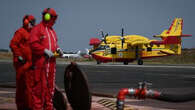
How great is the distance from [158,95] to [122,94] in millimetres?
453

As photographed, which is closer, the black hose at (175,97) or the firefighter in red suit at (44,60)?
the black hose at (175,97)

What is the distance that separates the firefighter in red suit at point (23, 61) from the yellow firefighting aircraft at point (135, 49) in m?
43.0

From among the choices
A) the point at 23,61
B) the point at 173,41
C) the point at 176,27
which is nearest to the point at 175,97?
the point at 23,61

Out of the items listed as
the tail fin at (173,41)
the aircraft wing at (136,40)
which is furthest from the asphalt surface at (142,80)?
the tail fin at (173,41)

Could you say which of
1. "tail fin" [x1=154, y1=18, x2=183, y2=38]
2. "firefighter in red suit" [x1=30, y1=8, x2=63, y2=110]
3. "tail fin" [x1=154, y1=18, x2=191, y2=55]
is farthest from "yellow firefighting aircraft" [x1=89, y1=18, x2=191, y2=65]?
"firefighter in red suit" [x1=30, y1=8, x2=63, y2=110]

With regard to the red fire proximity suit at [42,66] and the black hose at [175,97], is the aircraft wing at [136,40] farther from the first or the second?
the black hose at [175,97]

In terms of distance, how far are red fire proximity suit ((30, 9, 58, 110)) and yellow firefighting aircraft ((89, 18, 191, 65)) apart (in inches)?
1711

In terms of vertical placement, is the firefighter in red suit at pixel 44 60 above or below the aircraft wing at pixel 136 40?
below

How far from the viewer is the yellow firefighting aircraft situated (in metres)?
50.2

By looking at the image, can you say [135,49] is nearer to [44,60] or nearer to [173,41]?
[173,41]

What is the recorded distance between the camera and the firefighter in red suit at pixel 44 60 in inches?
230

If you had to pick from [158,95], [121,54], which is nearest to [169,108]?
[158,95]

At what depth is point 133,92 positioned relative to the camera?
4.53m

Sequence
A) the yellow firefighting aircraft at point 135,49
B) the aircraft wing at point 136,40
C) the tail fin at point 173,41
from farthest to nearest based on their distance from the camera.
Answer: the tail fin at point 173,41 < the aircraft wing at point 136,40 < the yellow firefighting aircraft at point 135,49
